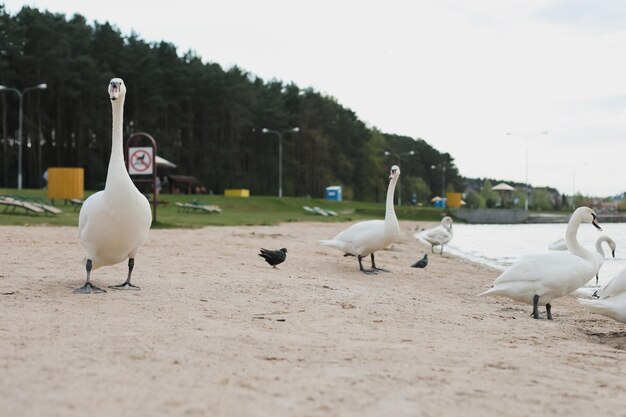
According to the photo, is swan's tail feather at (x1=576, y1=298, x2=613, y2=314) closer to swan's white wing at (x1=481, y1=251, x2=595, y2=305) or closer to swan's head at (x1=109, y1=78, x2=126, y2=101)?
swan's white wing at (x1=481, y1=251, x2=595, y2=305)

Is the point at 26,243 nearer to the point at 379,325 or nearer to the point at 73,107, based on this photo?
the point at 379,325

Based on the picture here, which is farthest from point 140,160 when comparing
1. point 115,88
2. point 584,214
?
point 584,214

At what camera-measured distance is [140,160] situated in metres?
21.2

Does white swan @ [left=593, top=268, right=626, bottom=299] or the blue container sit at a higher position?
the blue container

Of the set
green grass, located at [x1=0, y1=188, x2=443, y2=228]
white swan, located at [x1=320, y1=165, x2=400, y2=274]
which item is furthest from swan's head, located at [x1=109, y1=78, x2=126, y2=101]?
green grass, located at [x1=0, y1=188, x2=443, y2=228]

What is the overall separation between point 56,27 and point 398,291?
5152cm

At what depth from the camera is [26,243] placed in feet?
42.6

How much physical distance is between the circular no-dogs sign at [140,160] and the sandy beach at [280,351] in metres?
11.0

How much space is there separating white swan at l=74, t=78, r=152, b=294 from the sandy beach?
0.50 m

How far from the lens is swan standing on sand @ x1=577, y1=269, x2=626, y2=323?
7.21m

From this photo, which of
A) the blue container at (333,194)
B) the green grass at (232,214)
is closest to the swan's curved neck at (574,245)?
the green grass at (232,214)

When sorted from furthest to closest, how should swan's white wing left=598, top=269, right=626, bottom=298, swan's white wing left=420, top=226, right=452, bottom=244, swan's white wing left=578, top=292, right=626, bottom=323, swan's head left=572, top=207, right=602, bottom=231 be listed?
1. swan's white wing left=420, top=226, right=452, bottom=244
2. swan's head left=572, top=207, right=602, bottom=231
3. swan's white wing left=598, top=269, right=626, bottom=298
4. swan's white wing left=578, top=292, right=626, bottom=323

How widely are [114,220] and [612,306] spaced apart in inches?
217

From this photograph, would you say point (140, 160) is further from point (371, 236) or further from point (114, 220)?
point (114, 220)
